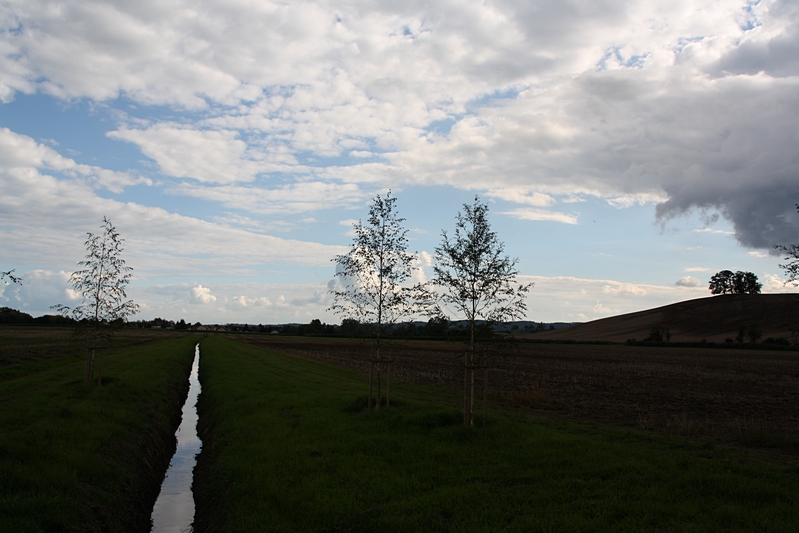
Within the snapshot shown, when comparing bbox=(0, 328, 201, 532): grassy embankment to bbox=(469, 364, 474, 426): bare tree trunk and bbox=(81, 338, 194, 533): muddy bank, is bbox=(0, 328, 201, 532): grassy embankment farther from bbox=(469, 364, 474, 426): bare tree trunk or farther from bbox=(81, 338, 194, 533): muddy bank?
bbox=(469, 364, 474, 426): bare tree trunk

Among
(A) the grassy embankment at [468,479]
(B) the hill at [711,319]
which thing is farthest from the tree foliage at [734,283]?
(A) the grassy embankment at [468,479]

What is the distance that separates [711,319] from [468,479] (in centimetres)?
14047

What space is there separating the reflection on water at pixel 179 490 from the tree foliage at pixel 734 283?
540 ft

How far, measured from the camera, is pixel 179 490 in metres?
15.3

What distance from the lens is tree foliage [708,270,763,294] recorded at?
149 m

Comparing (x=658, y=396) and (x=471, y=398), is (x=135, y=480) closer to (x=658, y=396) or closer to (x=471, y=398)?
(x=471, y=398)

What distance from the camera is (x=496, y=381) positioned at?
35750 millimetres

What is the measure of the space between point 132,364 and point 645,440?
3358 cm

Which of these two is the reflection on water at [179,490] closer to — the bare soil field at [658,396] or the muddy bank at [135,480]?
the muddy bank at [135,480]

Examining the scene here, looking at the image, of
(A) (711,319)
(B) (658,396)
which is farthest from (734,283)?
(B) (658,396)

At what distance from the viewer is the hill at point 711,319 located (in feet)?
379

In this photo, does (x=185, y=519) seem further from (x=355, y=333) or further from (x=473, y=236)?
(x=473, y=236)

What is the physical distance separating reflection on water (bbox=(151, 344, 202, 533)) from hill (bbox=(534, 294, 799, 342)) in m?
116

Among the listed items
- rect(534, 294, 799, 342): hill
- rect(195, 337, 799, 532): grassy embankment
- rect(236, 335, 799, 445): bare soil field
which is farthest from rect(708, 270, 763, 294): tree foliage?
rect(195, 337, 799, 532): grassy embankment
